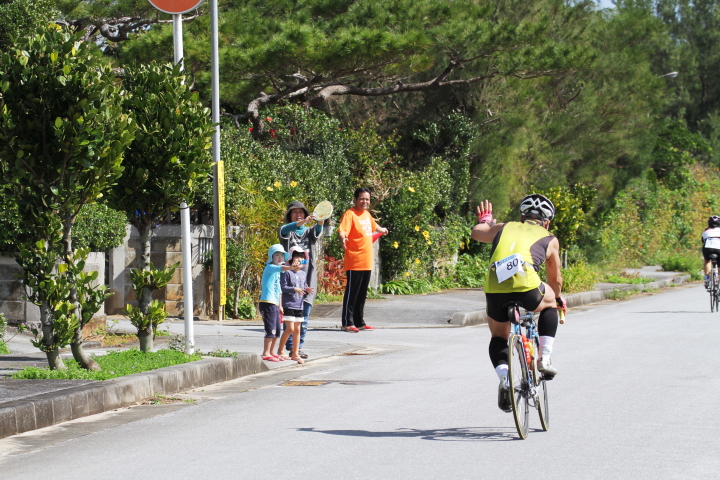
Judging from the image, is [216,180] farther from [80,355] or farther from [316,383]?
[80,355]

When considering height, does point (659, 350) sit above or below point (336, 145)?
below

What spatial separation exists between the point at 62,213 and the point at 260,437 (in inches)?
114

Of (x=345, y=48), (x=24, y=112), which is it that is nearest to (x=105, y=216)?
(x=24, y=112)

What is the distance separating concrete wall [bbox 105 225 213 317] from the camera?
1419 centimetres

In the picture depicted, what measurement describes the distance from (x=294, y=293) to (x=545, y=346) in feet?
13.4

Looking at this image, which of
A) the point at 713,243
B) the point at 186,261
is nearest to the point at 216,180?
the point at 186,261

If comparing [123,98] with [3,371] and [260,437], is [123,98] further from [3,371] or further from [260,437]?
[260,437]

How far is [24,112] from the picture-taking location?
7469mm

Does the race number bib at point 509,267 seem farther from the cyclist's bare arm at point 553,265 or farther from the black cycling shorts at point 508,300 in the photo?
the cyclist's bare arm at point 553,265

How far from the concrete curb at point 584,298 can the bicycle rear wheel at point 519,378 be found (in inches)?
335

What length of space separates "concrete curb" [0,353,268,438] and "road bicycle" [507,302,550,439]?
3.31 m

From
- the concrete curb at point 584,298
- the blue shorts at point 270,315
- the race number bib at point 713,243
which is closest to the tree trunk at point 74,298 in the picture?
the blue shorts at point 270,315

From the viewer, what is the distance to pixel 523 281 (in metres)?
6.23

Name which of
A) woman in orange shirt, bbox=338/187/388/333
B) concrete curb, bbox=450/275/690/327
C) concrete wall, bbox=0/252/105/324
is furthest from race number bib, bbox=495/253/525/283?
concrete curb, bbox=450/275/690/327
